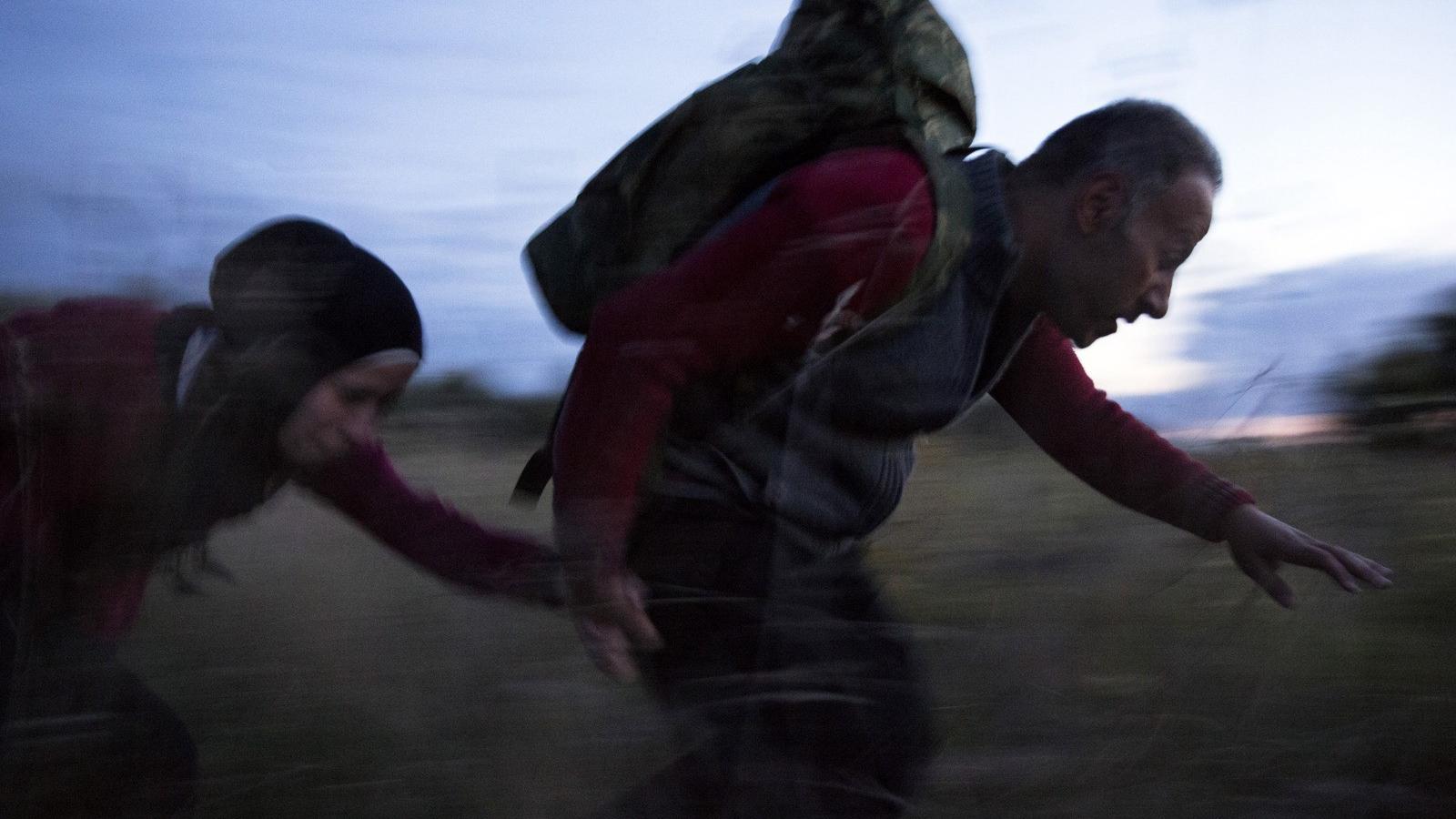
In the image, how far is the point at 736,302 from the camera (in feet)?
4.99

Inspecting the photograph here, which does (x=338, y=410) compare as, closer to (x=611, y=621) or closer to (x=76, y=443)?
(x=76, y=443)

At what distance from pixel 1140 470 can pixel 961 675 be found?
697mm

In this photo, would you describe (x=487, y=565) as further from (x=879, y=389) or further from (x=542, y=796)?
(x=879, y=389)

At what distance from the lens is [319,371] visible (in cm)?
177

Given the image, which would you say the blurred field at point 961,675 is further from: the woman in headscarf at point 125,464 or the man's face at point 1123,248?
the man's face at point 1123,248

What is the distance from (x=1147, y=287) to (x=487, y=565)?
3.55ft

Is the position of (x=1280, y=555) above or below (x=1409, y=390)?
below

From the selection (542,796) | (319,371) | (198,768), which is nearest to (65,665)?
(198,768)

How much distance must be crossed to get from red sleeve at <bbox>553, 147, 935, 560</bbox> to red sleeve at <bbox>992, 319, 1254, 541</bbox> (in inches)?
31.1

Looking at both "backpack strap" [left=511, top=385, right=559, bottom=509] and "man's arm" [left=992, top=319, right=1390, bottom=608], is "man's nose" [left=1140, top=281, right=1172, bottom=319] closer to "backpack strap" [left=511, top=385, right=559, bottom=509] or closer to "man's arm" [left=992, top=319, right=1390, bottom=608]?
"man's arm" [left=992, top=319, right=1390, bottom=608]

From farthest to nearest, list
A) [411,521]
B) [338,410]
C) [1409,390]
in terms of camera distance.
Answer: [1409,390] → [411,521] → [338,410]

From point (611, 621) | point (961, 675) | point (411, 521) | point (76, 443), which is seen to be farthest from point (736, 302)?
point (76, 443)

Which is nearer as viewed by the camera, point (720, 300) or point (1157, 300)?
point (720, 300)

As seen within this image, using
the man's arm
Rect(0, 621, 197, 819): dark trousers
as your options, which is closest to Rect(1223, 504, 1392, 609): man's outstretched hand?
the man's arm
